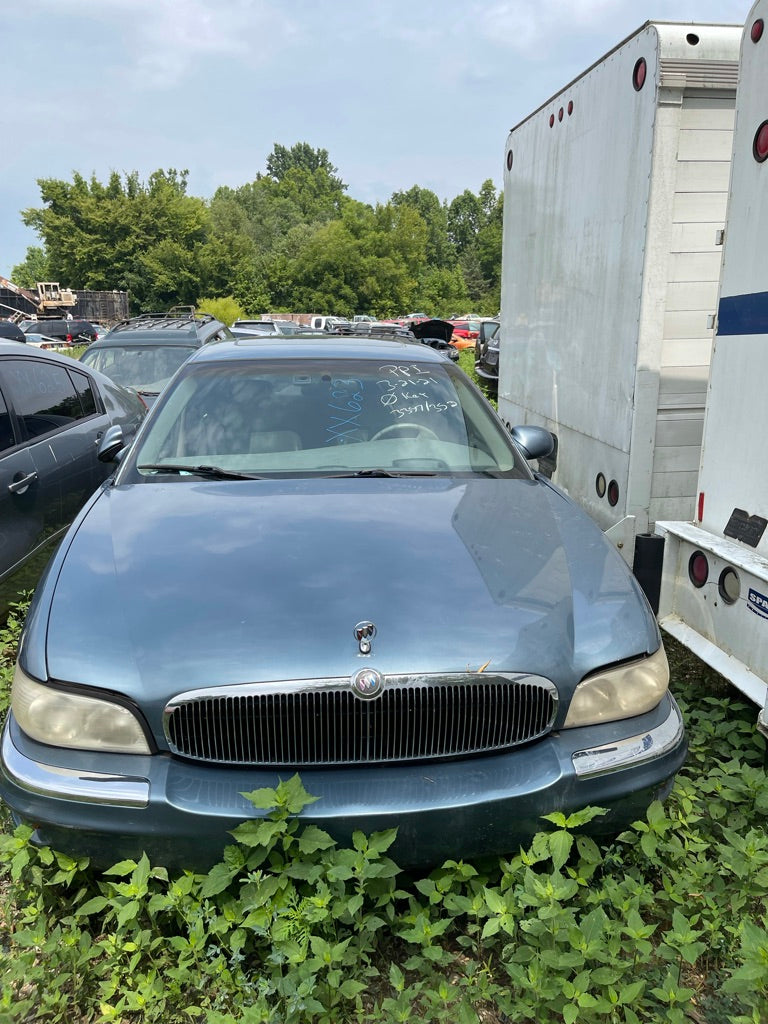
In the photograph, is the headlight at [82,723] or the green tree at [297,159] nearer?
the headlight at [82,723]

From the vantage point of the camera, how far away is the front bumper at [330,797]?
2.15 m

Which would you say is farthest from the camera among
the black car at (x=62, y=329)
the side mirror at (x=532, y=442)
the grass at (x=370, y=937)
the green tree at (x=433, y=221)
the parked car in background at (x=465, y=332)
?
the green tree at (x=433, y=221)

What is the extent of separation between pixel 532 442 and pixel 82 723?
2.50 meters

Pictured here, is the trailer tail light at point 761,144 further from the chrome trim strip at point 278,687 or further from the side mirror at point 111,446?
the side mirror at point 111,446

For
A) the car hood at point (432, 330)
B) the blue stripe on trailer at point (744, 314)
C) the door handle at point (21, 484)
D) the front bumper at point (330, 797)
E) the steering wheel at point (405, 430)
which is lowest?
the car hood at point (432, 330)

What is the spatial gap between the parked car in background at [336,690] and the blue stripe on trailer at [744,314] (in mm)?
1076

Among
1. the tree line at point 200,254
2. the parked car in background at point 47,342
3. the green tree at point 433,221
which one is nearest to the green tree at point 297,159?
the green tree at point 433,221

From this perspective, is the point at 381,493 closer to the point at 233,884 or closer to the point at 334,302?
the point at 233,884

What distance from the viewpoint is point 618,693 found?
2.38 metres

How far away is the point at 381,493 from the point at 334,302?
224 feet

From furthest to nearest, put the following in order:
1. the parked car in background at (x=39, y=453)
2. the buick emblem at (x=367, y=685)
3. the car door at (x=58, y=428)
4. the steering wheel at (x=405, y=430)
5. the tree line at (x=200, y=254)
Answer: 1. the tree line at (x=200, y=254)
2. the car door at (x=58, y=428)
3. the parked car in background at (x=39, y=453)
4. the steering wheel at (x=405, y=430)
5. the buick emblem at (x=367, y=685)

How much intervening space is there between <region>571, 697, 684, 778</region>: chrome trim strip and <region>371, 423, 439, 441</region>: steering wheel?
5.60 feet

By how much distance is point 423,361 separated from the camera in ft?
13.7

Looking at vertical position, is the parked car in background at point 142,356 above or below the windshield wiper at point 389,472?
below
